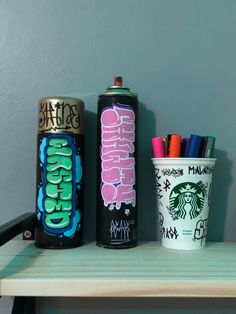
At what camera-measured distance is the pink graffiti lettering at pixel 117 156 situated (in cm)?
53

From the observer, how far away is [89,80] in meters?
0.63

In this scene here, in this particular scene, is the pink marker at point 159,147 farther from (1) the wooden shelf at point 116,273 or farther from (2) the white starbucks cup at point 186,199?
(1) the wooden shelf at point 116,273

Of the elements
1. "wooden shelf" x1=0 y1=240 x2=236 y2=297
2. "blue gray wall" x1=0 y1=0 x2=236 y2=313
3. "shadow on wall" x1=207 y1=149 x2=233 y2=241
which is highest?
"blue gray wall" x1=0 y1=0 x2=236 y2=313

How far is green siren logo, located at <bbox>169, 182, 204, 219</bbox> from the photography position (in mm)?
532

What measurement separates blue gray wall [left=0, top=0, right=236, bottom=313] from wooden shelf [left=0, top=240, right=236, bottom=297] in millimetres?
125

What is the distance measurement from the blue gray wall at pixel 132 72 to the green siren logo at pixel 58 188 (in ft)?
0.30

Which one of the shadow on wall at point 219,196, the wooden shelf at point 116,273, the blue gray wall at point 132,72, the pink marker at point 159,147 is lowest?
the wooden shelf at point 116,273

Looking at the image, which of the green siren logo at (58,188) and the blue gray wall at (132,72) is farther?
the blue gray wall at (132,72)

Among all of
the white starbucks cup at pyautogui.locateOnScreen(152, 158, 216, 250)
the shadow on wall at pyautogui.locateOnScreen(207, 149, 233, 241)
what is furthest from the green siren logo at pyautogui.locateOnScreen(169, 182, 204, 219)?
the shadow on wall at pyautogui.locateOnScreen(207, 149, 233, 241)

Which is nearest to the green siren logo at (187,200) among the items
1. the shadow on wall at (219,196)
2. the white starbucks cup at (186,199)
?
the white starbucks cup at (186,199)

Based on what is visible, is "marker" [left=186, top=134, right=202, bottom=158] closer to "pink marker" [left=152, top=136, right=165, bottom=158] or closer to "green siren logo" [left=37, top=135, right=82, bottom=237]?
"pink marker" [left=152, top=136, right=165, bottom=158]

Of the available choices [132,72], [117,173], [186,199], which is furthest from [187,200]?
[132,72]

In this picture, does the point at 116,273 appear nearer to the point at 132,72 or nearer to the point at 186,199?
the point at 186,199

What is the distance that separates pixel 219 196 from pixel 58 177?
276 millimetres
